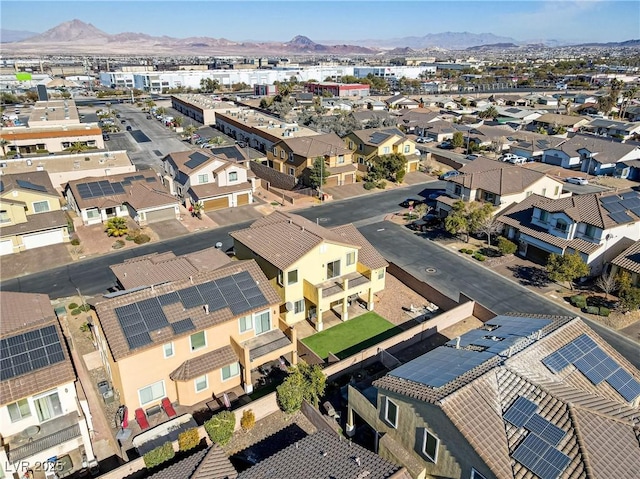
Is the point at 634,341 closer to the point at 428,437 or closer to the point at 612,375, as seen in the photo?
the point at 612,375

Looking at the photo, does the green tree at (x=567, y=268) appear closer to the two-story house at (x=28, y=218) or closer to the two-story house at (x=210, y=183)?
the two-story house at (x=210, y=183)

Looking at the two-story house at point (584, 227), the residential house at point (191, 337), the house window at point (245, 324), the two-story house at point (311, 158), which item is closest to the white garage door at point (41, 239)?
the residential house at point (191, 337)

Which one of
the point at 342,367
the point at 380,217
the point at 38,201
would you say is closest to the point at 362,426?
the point at 342,367

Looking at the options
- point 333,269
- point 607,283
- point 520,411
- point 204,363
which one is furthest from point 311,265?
point 607,283

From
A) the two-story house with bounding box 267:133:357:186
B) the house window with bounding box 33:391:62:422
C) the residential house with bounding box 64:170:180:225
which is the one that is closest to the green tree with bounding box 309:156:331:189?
the two-story house with bounding box 267:133:357:186

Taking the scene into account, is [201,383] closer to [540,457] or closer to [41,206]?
[540,457]

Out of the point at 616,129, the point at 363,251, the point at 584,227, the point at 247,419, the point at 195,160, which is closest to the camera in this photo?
the point at 247,419

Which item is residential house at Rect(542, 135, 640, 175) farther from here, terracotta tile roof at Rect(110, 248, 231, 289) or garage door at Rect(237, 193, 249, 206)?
terracotta tile roof at Rect(110, 248, 231, 289)
